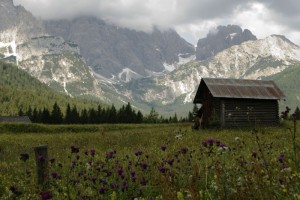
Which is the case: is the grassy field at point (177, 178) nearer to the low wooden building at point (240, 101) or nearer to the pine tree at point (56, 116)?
the low wooden building at point (240, 101)

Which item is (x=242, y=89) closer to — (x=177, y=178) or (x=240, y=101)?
(x=240, y=101)

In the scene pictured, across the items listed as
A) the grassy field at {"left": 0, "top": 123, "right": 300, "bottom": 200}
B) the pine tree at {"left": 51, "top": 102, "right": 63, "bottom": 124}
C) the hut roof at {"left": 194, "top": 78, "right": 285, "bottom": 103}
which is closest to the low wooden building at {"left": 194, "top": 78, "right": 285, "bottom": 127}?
the hut roof at {"left": 194, "top": 78, "right": 285, "bottom": 103}

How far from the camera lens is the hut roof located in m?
41.7

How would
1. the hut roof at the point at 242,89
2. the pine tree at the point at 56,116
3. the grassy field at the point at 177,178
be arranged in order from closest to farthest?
1. the grassy field at the point at 177,178
2. the hut roof at the point at 242,89
3. the pine tree at the point at 56,116

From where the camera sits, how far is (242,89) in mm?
42969

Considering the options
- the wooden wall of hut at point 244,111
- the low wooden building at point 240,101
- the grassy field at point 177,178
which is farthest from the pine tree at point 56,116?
the grassy field at point 177,178

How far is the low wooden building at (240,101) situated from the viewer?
4169 centimetres

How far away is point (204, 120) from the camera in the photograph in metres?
46.7

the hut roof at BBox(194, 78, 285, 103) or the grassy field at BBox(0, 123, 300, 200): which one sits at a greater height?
the hut roof at BBox(194, 78, 285, 103)

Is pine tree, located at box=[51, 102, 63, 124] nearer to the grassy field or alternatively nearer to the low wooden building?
the low wooden building

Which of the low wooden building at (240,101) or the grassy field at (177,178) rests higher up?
the low wooden building at (240,101)

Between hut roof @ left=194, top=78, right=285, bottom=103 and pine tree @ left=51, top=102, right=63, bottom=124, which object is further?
pine tree @ left=51, top=102, right=63, bottom=124

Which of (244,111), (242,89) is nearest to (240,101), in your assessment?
(244,111)

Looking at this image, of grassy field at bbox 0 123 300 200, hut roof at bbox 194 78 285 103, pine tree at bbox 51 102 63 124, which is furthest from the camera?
pine tree at bbox 51 102 63 124
